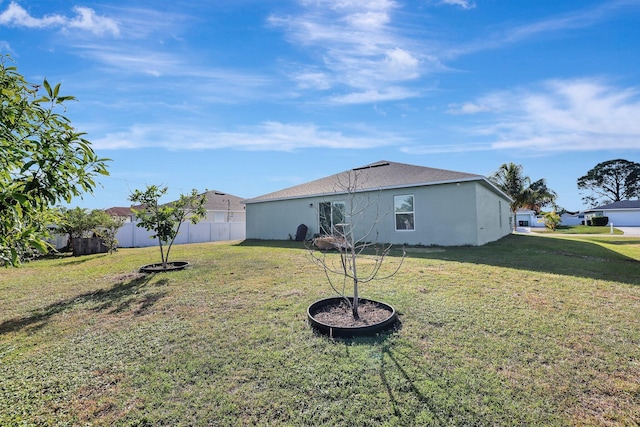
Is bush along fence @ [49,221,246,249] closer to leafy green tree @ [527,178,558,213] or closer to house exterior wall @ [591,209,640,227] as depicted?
leafy green tree @ [527,178,558,213]

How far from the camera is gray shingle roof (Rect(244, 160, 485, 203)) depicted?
1139cm

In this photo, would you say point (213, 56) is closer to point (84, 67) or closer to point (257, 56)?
point (257, 56)

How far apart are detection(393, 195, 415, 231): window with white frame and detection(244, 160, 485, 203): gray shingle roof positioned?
2.24 feet

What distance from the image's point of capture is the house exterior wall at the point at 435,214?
10.8 metres

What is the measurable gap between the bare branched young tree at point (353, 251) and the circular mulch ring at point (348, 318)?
0.41 ft

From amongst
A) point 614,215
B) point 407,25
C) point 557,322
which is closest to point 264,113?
point 407,25

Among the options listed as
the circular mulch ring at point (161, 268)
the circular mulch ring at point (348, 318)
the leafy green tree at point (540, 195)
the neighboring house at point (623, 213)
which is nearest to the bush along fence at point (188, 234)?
the circular mulch ring at point (161, 268)

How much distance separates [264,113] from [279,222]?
23.5 ft

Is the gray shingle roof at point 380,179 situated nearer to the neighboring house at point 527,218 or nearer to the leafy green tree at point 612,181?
the neighboring house at point 527,218

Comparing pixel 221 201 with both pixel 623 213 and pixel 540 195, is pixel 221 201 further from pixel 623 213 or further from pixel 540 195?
pixel 623 213

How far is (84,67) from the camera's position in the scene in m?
5.70

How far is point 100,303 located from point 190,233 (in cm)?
1404

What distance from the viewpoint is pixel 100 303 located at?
16.0 feet

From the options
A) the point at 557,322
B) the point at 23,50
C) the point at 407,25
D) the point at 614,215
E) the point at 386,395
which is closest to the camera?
the point at 386,395
